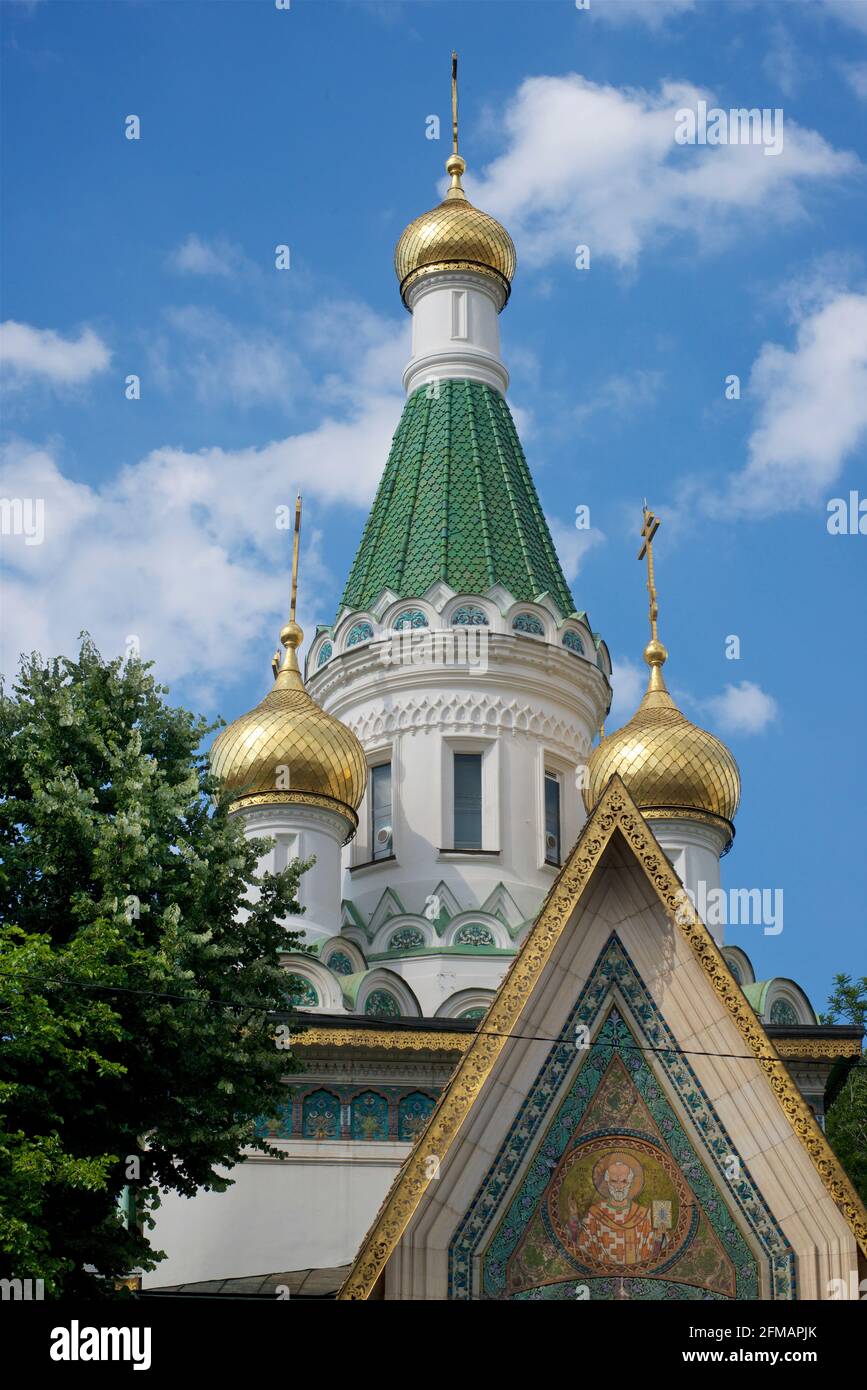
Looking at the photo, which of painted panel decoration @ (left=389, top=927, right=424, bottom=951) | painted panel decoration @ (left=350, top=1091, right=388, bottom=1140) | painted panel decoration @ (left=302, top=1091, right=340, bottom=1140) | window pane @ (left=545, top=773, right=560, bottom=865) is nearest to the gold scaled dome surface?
window pane @ (left=545, top=773, right=560, bottom=865)

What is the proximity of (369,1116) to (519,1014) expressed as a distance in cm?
664

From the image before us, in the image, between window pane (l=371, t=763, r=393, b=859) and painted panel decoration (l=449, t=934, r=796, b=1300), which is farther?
window pane (l=371, t=763, r=393, b=859)

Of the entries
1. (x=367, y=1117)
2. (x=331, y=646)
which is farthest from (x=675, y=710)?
(x=367, y=1117)

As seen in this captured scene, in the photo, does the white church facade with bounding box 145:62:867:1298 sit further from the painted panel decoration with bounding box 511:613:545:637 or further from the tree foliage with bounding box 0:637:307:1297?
the tree foliage with bounding box 0:637:307:1297

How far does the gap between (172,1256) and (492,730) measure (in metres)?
7.25

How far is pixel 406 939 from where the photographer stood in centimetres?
2027

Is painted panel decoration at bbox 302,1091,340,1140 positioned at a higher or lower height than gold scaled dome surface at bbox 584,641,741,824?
lower

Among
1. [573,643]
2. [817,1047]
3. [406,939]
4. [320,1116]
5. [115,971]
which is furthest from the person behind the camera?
[573,643]

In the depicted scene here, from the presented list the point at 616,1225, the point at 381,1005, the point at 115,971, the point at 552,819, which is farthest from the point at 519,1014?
the point at 552,819

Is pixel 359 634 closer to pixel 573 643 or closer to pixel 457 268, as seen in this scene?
pixel 573 643

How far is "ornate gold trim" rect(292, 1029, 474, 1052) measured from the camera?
57.4ft

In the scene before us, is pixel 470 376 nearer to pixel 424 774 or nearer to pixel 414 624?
pixel 414 624

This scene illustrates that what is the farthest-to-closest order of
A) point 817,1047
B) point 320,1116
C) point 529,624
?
1. point 529,624
2. point 817,1047
3. point 320,1116

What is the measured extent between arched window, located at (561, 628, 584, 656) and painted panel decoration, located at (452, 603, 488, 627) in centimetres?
115
